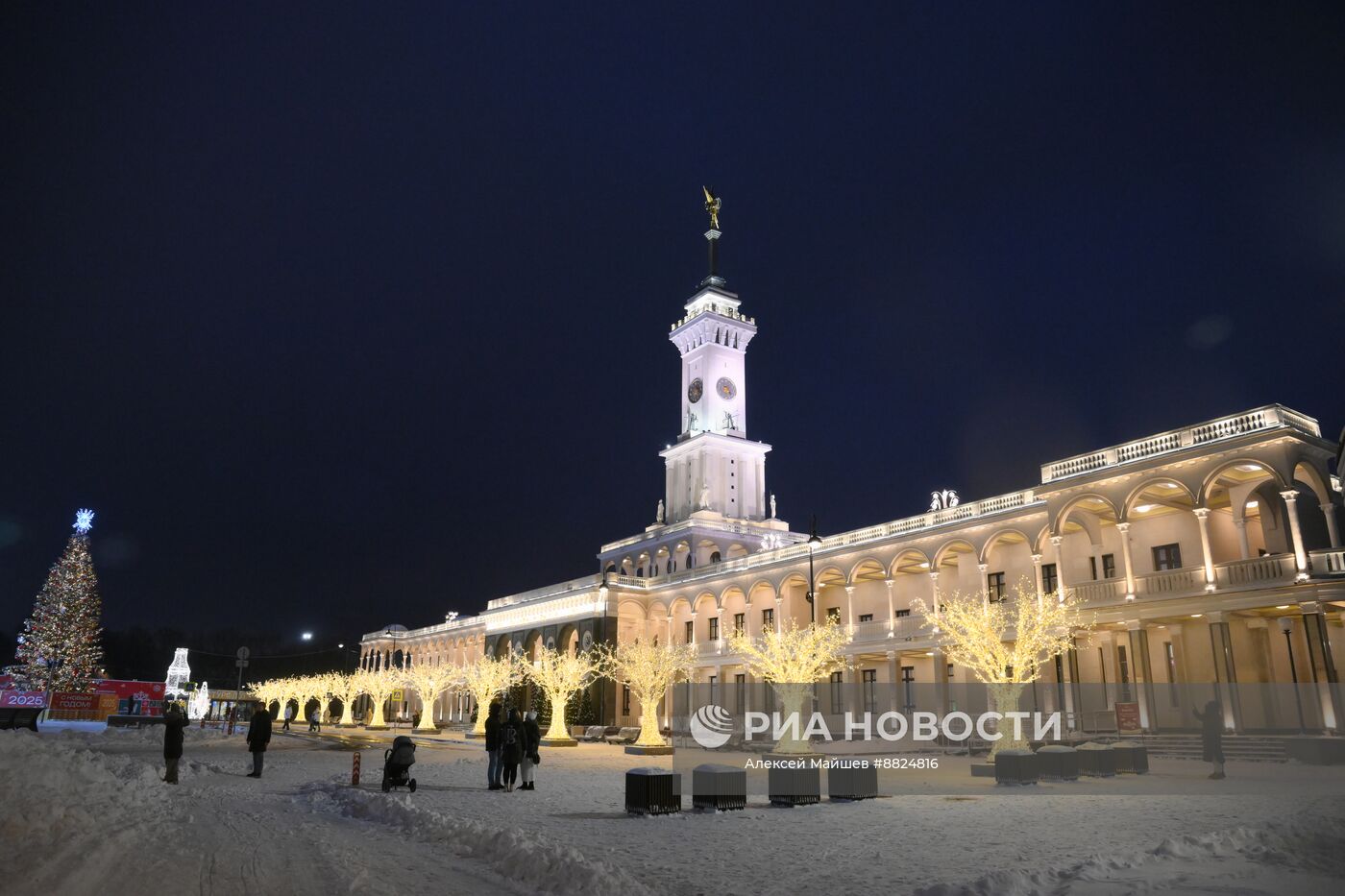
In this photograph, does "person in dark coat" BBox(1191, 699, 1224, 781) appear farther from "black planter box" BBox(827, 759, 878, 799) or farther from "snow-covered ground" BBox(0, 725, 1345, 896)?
"black planter box" BBox(827, 759, 878, 799)

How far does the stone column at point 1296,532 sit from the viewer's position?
25.7 meters

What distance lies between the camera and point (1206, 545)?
92.9 feet

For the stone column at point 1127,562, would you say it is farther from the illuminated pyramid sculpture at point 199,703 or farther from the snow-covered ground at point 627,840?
the illuminated pyramid sculpture at point 199,703

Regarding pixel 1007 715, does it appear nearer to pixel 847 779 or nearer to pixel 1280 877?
pixel 847 779

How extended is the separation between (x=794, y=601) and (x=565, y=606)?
18479mm

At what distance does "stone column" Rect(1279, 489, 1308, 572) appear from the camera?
1010 inches

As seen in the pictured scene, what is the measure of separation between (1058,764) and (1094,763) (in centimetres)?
140

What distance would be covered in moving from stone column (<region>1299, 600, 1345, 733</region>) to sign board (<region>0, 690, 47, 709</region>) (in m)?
56.8

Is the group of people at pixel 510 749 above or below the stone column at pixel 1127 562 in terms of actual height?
below

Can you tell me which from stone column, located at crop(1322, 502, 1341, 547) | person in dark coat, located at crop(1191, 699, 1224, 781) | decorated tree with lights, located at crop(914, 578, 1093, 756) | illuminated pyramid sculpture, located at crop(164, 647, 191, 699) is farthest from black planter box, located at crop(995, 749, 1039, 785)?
illuminated pyramid sculpture, located at crop(164, 647, 191, 699)

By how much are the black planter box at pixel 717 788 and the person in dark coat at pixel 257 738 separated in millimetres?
11567

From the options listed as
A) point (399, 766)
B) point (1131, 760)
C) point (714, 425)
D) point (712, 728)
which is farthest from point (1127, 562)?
point (714, 425)

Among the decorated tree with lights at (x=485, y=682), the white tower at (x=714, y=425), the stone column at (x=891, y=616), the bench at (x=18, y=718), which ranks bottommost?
the bench at (x=18, y=718)

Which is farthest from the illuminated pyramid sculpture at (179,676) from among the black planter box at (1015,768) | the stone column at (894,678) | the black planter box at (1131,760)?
the black planter box at (1131,760)
